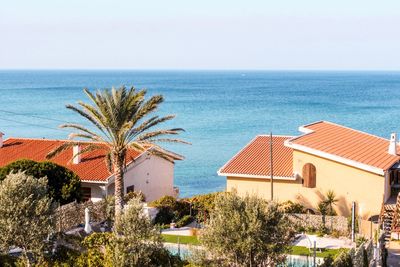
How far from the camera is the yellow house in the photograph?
123 feet

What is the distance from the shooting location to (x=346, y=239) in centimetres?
3228

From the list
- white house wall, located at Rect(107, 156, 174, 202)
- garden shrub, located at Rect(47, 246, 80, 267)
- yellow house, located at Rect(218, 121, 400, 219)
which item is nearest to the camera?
garden shrub, located at Rect(47, 246, 80, 267)

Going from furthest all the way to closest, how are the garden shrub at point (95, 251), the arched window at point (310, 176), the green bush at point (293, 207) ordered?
the arched window at point (310, 176) → the green bush at point (293, 207) → the garden shrub at point (95, 251)

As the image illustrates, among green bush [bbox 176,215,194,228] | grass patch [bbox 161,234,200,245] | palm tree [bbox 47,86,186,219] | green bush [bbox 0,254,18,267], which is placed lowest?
grass patch [bbox 161,234,200,245]

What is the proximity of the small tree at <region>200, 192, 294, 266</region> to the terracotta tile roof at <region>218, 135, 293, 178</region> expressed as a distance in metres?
18.7

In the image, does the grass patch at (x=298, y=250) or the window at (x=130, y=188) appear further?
the window at (x=130, y=188)

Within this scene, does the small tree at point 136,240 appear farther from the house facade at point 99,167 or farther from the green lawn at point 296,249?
the house facade at point 99,167

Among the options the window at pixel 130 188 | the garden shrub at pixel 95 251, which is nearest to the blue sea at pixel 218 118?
the window at pixel 130 188

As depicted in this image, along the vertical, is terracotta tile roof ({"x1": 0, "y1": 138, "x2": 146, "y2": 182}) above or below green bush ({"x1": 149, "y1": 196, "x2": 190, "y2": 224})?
above

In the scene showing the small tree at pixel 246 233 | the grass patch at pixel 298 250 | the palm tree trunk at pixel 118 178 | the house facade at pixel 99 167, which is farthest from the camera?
the house facade at pixel 99 167

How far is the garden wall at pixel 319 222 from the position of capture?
33656 mm

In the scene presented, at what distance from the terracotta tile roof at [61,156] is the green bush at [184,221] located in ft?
18.6

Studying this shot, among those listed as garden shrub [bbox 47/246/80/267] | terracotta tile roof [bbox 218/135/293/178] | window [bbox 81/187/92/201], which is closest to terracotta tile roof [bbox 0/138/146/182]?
window [bbox 81/187/92/201]

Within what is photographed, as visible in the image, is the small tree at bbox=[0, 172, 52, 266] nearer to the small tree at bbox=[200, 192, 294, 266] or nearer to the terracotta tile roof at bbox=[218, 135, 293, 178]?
the small tree at bbox=[200, 192, 294, 266]
